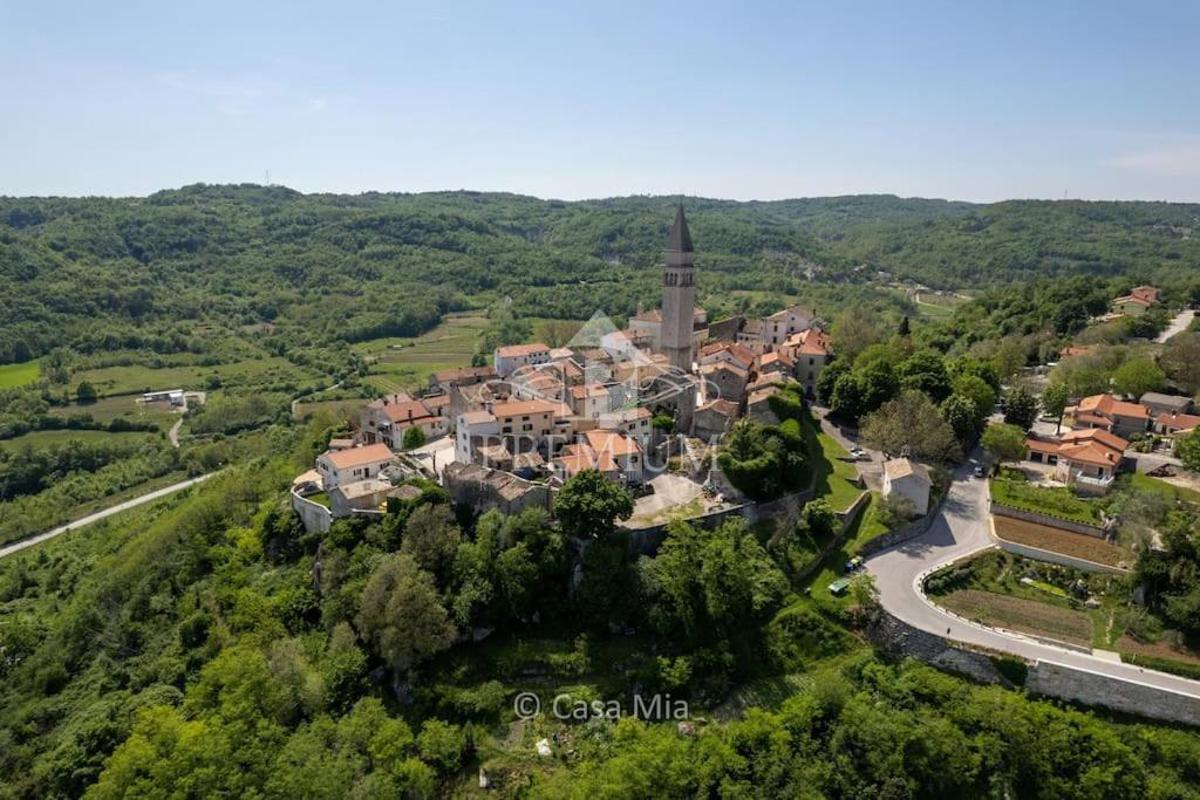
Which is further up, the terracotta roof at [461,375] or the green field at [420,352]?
the terracotta roof at [461,375]

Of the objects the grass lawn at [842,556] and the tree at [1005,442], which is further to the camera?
the tree at [1005,442]

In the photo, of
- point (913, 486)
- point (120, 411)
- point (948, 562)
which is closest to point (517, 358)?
point (913, 486)

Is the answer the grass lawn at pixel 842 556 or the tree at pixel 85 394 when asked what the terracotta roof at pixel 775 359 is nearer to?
the grass lawn at pixel 842 556

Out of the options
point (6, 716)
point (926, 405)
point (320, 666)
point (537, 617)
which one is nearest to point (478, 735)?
point (537, 617)

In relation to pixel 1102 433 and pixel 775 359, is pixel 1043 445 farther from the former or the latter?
pixel 775 359

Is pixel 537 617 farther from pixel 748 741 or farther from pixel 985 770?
pixel 985 770

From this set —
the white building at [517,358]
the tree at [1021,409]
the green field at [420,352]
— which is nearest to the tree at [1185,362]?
the tree at [1021,409]
